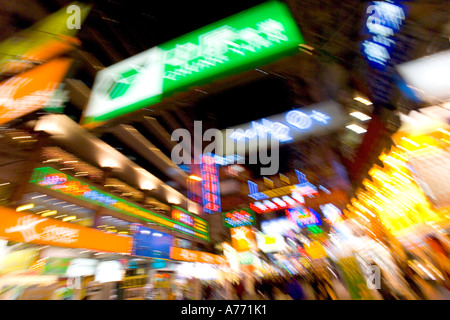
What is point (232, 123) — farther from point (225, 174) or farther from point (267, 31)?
point (267, 31)

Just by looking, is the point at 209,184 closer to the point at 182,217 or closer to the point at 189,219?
the point at 182,217

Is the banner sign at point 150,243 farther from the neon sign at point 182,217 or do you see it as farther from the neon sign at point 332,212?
the neon sign at point 332,212

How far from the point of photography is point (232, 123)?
7.71 metres

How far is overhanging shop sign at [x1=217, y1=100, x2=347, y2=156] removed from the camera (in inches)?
163

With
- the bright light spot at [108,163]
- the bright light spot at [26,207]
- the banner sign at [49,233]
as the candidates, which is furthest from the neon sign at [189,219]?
the bright light spot at [26,207]

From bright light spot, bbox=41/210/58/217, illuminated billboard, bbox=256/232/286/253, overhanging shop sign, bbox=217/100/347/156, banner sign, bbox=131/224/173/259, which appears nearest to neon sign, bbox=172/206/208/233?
banner sign, bbox=131/224/173/259

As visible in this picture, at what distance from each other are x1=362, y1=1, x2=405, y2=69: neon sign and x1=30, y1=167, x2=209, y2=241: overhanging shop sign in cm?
865

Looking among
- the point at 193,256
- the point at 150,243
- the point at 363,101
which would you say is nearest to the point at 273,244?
the point at 193,256

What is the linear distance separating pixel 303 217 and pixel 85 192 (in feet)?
34.7

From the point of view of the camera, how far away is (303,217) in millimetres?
11281

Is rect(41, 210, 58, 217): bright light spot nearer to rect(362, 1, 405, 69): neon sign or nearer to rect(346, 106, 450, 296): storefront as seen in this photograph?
rect(362, 1, 405, 69): neon sign

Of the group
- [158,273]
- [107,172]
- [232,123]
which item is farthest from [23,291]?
[232,123]

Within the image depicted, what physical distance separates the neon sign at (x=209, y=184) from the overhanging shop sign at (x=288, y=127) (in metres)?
2.69

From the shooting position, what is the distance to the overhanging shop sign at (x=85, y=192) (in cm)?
653
